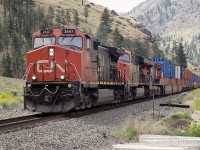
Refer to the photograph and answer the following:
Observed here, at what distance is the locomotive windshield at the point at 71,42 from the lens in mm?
18766

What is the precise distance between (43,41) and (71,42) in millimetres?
1456

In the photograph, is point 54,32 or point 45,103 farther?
point 54,32

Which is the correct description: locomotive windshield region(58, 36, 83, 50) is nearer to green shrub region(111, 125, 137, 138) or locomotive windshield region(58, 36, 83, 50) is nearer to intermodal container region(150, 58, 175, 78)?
green shrub region(111, 125, 137, 138)

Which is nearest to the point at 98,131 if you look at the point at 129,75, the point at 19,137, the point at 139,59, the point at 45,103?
the point at 19,137

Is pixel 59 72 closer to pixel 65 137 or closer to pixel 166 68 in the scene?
pixel 65 137

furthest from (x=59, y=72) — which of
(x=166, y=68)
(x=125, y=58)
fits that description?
(x=166, y=68)

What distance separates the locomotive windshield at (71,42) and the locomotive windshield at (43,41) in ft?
1.22

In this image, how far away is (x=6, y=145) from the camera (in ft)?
31.5

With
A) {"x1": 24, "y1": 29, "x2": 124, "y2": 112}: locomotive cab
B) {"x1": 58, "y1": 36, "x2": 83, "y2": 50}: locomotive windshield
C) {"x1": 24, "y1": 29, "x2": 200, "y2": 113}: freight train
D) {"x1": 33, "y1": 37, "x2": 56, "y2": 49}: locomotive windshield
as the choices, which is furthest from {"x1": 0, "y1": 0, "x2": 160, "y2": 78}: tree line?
{"x1": 58, "y1": 36, "x2": 83, "y2": 50}: locomotive windshield

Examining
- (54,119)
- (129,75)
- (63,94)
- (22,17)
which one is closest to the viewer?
(54,119)

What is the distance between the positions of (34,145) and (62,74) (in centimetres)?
854

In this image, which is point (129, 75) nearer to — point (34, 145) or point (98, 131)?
point (98, 131)

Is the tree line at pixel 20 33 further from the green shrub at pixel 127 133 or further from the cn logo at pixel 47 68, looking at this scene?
A: the green shrub at pixel 127 133

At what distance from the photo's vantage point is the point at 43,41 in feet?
63.1
